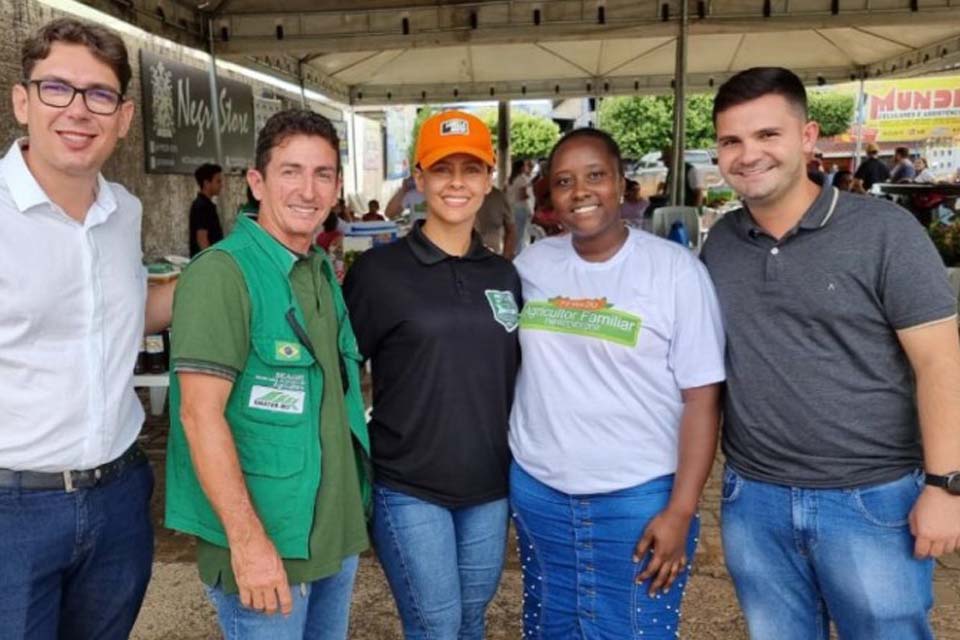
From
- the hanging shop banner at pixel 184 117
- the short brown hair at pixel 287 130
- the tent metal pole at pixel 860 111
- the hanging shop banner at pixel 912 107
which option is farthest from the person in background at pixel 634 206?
the hanging shop banner at pixel 912 107

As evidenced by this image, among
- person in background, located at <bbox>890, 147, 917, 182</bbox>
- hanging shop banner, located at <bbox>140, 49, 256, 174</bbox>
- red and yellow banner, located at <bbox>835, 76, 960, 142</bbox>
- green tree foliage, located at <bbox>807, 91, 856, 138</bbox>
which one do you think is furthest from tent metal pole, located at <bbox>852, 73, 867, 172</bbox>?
green tree foliage, located at <bbox>807, 91, 856, 138</bbox>

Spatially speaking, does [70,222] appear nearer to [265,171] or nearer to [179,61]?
[265,171]

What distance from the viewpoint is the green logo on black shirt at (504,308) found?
73.0 inches

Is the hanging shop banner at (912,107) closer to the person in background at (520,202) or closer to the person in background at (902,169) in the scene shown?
the person in background at (902,169)

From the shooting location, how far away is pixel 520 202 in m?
10.4

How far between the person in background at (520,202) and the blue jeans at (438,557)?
723 centimetres

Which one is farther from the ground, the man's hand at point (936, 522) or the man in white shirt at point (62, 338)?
the man in white shirt at point (62, 338)

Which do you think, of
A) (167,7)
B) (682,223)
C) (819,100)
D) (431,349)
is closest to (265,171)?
(431,349)

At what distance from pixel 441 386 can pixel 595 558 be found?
21.7 inches

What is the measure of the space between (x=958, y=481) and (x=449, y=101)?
9.55m

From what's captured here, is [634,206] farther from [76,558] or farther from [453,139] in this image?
[76,558]

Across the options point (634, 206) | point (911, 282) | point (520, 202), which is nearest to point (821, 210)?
point (911, 282)

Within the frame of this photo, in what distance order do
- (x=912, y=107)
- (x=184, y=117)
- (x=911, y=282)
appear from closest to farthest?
1. (x=911, y=282)
2. (x=184, y=117)
3. (x=912, y=107)

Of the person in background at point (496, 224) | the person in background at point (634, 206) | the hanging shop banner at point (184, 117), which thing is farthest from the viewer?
the person in background at point (634, 206)
